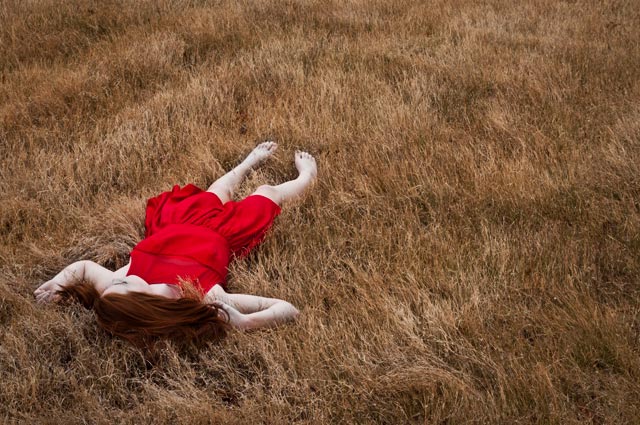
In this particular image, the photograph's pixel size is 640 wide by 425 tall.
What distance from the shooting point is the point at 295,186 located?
4.05 metres

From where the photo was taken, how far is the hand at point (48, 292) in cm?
316

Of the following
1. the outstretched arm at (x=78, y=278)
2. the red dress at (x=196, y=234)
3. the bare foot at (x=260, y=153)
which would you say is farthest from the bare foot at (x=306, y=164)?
the outstretched arm at (x=78, y=278)

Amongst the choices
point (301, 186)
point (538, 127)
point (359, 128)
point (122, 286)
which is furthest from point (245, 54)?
point (122, 286)

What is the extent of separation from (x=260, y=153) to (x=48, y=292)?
6.24ft

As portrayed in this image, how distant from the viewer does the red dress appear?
3.26 meters

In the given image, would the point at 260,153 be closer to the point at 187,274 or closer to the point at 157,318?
the point at 187,274

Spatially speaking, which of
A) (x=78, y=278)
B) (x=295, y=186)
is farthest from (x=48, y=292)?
(x=295, y=186)

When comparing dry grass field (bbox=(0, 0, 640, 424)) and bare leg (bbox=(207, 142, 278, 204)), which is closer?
dry grass field (bbox=(0, 0, 640, 424))

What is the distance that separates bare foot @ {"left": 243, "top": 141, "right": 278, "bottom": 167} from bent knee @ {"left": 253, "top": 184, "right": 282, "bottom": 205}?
0.45 meters

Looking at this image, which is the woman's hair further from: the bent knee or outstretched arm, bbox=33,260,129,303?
the bent knee

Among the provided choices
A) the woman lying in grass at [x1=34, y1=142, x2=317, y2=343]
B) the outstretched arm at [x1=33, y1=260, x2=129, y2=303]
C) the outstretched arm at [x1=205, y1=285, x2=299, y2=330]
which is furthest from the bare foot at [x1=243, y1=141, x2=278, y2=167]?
the outstretched arm at [x1=205, y1=285, x2=299, y2=330]

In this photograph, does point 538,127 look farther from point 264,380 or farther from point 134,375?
point 134,375

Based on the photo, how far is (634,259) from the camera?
306cm

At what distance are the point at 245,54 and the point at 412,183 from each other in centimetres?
292
